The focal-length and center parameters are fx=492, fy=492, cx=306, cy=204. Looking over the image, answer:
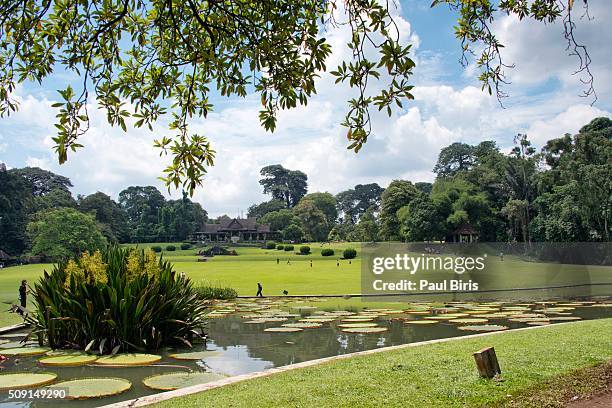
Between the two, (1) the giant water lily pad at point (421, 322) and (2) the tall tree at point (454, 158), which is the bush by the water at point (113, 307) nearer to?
(1) the giant water lily pad at point (421, 322)

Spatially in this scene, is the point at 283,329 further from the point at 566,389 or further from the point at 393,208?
the point at 393,208

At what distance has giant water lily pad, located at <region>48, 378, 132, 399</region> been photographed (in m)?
7.48

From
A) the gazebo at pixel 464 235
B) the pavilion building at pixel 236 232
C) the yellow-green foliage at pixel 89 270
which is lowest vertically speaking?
the yellow-green foliage at pixel 89 270

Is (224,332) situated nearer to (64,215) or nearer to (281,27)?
(281,27)

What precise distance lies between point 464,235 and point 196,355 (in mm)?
52253

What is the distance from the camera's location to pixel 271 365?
10094 millimetres

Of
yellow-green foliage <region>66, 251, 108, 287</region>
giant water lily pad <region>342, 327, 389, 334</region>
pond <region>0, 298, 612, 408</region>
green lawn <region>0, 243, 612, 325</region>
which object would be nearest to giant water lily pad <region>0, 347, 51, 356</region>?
pond <region>0, 298, 612, 408</region>

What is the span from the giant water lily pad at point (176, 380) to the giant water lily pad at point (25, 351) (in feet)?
12.4

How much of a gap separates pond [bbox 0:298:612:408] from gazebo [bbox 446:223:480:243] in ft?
113

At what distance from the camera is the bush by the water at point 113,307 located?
11.0 metres

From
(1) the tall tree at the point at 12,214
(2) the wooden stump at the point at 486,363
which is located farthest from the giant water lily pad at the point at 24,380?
(1) the tall tree at the point at 12,214

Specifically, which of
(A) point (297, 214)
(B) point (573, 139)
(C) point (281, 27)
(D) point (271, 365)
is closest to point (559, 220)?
(B) point (573, 139)

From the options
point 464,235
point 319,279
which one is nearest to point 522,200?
point 464,235

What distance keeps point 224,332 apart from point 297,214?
86.8m
